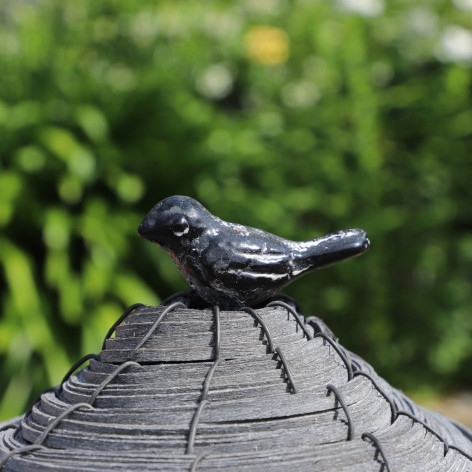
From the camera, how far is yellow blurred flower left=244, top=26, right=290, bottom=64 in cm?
491

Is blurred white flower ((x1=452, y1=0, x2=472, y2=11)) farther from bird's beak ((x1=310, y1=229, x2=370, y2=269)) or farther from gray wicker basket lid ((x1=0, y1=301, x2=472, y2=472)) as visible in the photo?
gray wicker basket lid ((x1=0, y1=301, x2=472, y2=472))

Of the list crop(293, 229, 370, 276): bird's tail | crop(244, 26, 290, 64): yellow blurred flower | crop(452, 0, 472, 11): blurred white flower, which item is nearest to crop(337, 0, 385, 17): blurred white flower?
crop(244, 26, 290, 64): yellow blurred flower

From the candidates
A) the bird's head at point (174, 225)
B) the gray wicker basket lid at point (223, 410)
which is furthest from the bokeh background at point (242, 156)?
the gray wicker basket lid at point (223, 410)

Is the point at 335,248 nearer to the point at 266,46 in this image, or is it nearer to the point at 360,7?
the point at 266,46

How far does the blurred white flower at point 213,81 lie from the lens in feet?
15.9

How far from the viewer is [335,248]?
53.2 inches

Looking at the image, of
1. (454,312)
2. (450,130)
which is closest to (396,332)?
(454,312)

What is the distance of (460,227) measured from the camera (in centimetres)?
528

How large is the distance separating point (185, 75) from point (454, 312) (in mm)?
2571

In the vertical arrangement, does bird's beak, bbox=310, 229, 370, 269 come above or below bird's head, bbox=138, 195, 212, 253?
below

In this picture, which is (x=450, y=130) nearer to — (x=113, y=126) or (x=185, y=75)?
(x=185, y=75)

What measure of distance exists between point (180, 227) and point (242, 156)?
3.24 m

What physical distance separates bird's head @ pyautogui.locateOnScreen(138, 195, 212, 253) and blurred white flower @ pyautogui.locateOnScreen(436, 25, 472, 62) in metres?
4.36

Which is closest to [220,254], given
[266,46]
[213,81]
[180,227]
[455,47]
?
[180,227]
